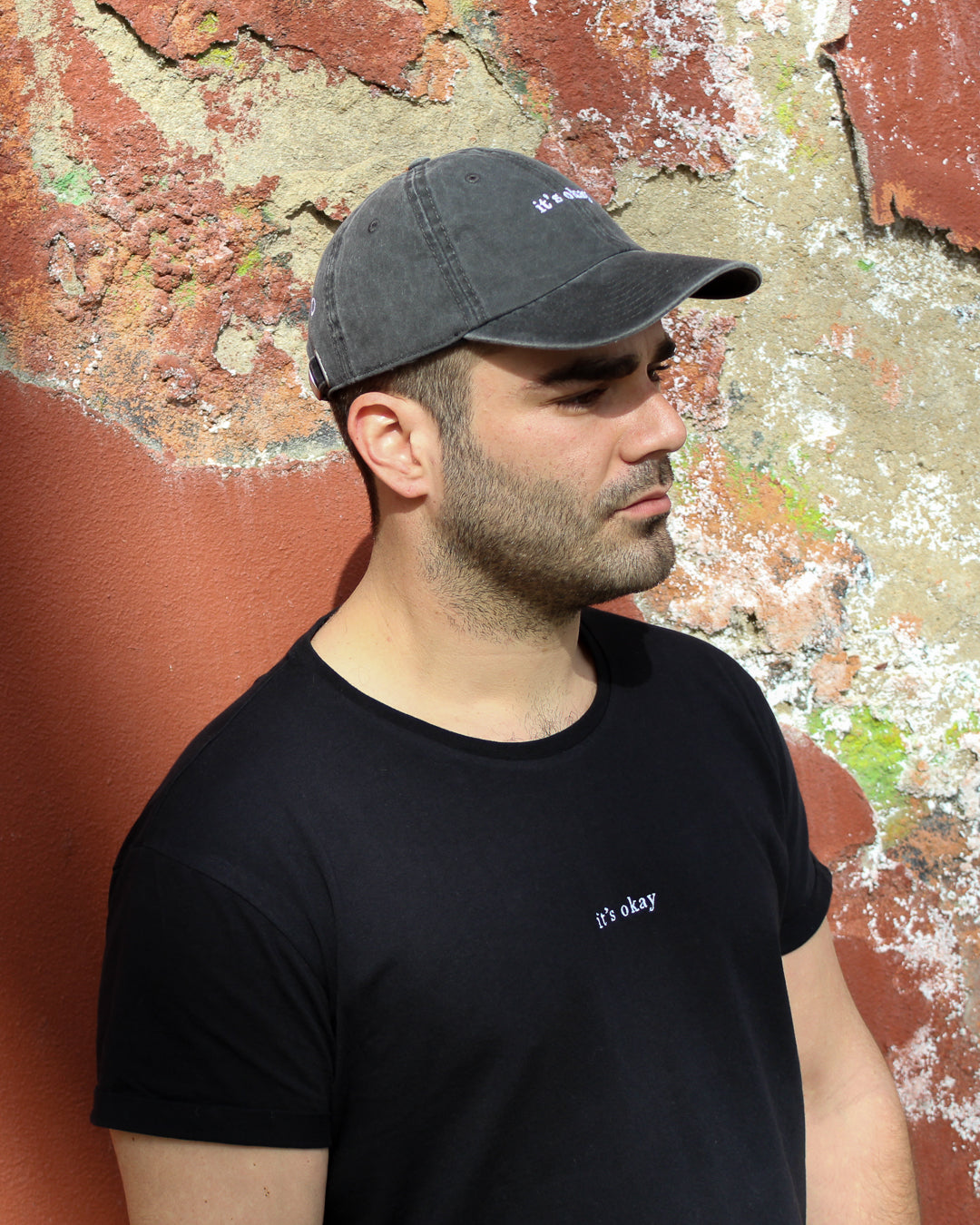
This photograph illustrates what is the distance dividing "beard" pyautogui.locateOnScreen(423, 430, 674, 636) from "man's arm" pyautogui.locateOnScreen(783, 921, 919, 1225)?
2.02 feet

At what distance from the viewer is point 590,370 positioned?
121 cm

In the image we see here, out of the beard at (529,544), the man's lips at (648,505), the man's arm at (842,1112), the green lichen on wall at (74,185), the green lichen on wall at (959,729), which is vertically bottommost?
the man's arm at (842,1112)

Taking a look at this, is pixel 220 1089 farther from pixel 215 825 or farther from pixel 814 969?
pixel 814 969

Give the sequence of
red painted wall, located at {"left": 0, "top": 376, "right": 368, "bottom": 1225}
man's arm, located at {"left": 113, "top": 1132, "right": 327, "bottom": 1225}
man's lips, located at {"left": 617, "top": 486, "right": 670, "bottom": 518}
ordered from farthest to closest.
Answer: red painted wall, located at {"left": 0, "top": 376, "right": 368, "bottom": 1225}, man's lips, located at {"left": 617, "top": 486, "right": 670, "bottom": 518}, man's arm, located at {"left": 113, "top": 1132, "right": 327, "bottom": 1225}

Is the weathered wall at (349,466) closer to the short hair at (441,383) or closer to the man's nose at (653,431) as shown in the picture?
the short hair at (441,383)

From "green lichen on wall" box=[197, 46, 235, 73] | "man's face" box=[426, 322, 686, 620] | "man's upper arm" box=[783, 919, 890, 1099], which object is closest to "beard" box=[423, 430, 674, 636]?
"man's face" box=[426, 322, 686, 620]

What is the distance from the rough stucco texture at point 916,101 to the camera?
165cm

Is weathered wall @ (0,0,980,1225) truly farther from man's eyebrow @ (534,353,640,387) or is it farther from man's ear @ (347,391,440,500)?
man's eyebrow @ (534,353,640,387)

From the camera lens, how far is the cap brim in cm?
115

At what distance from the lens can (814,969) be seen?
1.46 m

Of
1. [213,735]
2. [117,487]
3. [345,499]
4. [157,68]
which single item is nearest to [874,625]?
[345,499]

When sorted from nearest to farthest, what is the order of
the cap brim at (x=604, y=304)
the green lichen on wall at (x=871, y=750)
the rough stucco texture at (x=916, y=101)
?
the cap brim at (x=604, y=304)
the rough stucco texture at (x=916, y=101)
the green lichen on wall at (x=871, y=750)

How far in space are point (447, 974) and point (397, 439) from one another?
63 cm

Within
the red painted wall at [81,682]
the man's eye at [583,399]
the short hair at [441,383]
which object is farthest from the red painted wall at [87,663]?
the man's eye at [583,399]
